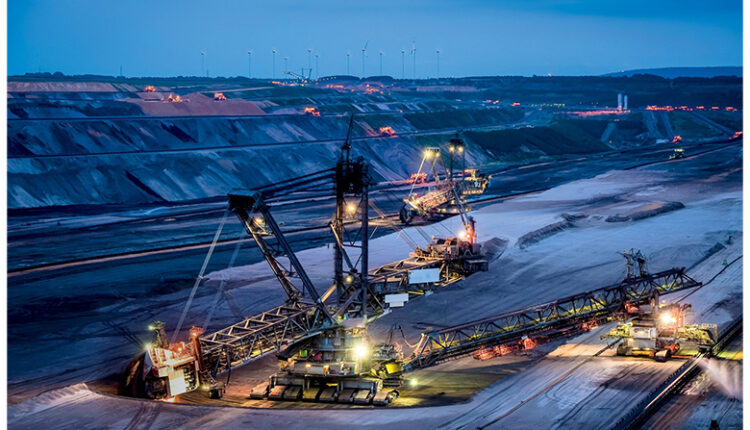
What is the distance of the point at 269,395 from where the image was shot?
3953 centimetres

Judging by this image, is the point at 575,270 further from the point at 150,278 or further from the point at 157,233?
the point at 157,233

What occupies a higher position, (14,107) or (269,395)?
(14,107)

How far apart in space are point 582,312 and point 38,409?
26.5m

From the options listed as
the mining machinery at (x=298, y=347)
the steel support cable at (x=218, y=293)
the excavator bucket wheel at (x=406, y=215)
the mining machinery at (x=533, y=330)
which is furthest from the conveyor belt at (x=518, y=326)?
the excavator bucket wheel at (x=406, y=215)

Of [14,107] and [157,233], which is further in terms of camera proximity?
[14,107]

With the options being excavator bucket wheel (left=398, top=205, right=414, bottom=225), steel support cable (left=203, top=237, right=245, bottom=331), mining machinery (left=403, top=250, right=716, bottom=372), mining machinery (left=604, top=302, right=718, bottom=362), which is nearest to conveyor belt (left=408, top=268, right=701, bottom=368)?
mining machinery (left=403, top=250, right=716, bottom=372)

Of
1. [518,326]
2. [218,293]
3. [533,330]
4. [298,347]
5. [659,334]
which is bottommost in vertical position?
[659,334]

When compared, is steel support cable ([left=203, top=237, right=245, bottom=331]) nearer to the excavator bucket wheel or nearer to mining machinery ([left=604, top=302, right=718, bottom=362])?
the excavator bucket wheel

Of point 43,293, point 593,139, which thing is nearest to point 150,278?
point 43,293

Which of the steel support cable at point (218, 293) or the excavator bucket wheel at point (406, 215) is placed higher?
the excavator bucket wheel at point (406, 215)

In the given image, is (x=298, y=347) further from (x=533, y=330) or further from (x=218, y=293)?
(x=218, y=293)

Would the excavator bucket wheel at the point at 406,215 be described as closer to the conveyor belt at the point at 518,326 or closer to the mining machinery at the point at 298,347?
the conveyor belt at the point at 518,326

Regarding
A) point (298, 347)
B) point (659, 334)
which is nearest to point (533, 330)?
point (659, 334)

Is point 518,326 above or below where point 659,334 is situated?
above
